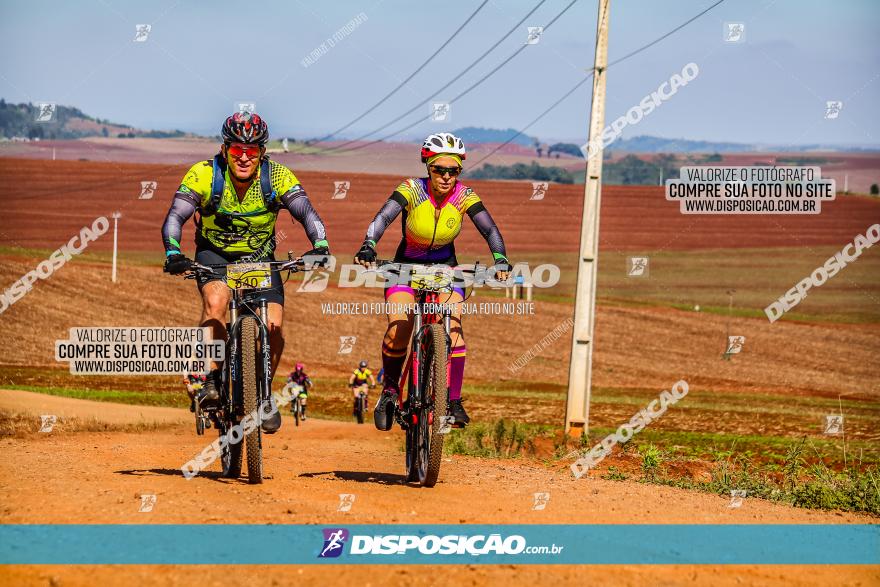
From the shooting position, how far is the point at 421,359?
34.7ft

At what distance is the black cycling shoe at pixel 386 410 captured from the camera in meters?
11.0

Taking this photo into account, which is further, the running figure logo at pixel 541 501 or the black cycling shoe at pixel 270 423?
the black cycling shoe at pixel 270 423

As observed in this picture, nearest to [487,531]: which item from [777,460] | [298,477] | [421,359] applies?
[421,359]

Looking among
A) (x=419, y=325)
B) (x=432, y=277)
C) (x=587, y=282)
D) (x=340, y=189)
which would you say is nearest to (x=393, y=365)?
(x=419, y=325)

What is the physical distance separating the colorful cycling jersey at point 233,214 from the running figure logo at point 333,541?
3676 mm

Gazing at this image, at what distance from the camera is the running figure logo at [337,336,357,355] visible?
147 feet

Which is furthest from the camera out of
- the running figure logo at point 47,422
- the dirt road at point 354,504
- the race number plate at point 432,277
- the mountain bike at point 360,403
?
the mountain bike at point 360,403

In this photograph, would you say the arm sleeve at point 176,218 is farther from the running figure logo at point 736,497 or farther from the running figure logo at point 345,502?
the running figure logo at point 736,497

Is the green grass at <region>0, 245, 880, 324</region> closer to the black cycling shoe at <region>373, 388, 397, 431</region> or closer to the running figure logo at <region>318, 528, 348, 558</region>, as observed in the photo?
the black cycling shoe at <region>373, 388, 397, 431</region>

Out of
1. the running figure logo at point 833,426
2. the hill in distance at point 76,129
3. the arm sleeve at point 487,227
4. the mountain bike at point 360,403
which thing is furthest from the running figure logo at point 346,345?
the hill in distance at point 76,129

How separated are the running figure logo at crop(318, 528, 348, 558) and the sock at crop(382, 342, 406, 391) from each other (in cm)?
348

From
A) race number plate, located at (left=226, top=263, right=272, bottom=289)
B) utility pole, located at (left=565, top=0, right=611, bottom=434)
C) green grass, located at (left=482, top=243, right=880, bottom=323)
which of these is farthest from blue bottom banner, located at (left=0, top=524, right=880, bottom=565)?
green grass, located at (left=482, top=243, right=880, bottom=323)

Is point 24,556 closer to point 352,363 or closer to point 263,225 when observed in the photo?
point 263,225

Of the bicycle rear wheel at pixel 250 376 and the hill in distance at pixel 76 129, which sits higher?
the hill in distance at pixel 76 129
